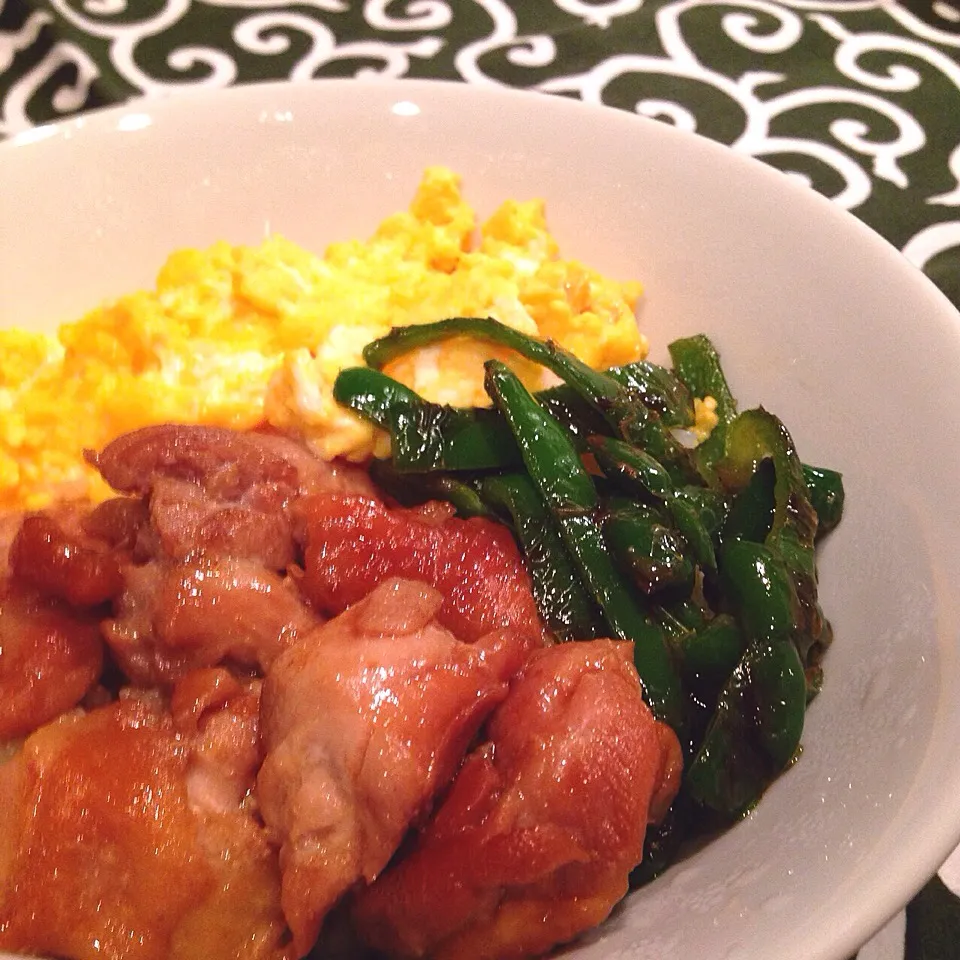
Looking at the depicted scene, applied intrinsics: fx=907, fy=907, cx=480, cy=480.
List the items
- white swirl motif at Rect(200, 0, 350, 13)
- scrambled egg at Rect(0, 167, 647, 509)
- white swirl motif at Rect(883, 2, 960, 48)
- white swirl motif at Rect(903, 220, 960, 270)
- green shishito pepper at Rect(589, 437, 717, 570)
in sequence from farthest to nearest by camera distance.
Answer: white swirl motif at Rect(200, 0, 350, 13) → white swirl motif at Rect(883, 2, 960, 48) → white swirl motif at Rect(903, 220, 960, 270) → scrambled egg at Rect(0, 167, 647, 509) → green shishito pepper at Rect(589, 437, 717, 570)

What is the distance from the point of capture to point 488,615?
1.95 m

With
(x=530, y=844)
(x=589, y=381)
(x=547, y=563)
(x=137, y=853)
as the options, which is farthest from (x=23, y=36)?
(x=530, y=844)

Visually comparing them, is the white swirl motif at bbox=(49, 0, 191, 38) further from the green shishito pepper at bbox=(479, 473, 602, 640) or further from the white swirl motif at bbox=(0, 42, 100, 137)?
the green shishito pepper at bbox=(479, 473, 602, 640)

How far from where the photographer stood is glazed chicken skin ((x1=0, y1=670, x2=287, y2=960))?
1543mm

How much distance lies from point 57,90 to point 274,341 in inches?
97.0

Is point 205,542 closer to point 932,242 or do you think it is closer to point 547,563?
point 547,563

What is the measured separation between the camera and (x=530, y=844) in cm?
150

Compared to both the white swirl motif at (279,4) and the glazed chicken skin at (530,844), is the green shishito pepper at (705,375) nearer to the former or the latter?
the glazed chicken skin at (530,844)

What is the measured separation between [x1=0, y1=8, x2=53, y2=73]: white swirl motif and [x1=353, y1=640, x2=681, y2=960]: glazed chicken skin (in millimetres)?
4326

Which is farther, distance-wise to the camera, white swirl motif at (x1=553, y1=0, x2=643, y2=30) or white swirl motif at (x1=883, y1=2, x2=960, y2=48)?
white swirl motif at (x1=553, y1=0, x2=643, y2=30)

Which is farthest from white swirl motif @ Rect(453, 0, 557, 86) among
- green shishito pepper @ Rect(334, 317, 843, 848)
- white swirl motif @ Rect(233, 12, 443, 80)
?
green shishito pepper @ Rect(334, 317, 843, 848)

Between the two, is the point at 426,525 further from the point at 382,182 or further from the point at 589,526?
the point at 382,182

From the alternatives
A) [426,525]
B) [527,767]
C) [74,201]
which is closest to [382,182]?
[74,201]

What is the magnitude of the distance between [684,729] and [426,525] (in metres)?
0.72
